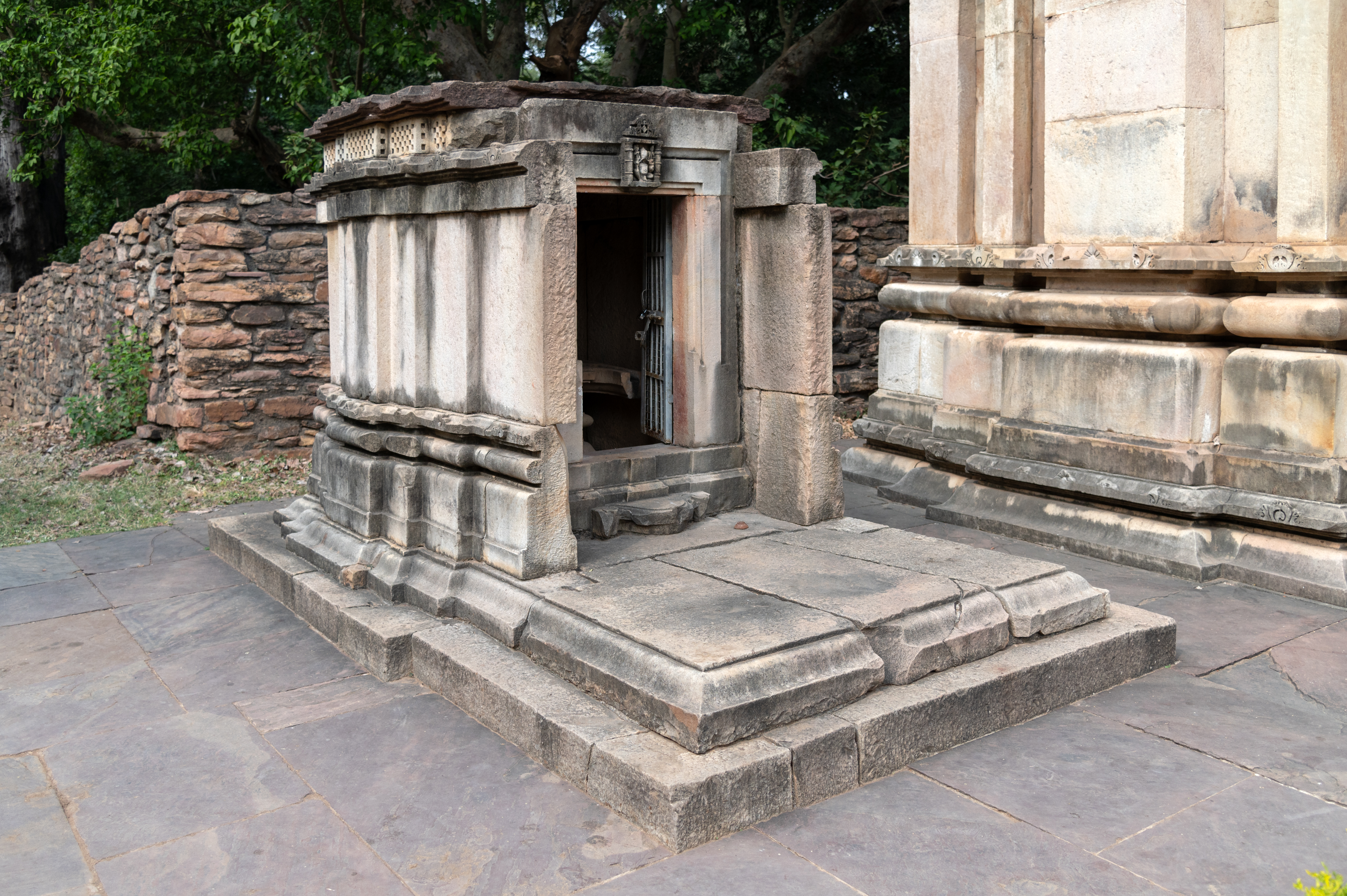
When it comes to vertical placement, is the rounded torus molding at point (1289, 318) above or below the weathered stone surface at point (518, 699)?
above

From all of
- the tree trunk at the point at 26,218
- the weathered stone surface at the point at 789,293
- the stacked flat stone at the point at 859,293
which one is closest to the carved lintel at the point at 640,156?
the weathered stone surface at the point at 789,293

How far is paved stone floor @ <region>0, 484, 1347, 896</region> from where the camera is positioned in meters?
2.99

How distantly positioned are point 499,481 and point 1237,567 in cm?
337

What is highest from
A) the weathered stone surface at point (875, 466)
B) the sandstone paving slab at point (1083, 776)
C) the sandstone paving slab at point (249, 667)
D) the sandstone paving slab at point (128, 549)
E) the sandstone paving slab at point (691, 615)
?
the weathered stone surface at point (875, 466)

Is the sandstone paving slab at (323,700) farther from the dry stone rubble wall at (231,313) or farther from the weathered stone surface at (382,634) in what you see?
the dry stone rubble wall at (231,313)

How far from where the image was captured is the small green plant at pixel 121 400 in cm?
929

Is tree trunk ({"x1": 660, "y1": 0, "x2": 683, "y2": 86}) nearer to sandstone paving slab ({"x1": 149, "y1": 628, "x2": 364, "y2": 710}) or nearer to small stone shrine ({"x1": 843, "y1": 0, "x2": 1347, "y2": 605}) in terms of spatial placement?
small stone shrine ({"x1": 843, "y1": 0, "x2": 1347, "y2": 605})

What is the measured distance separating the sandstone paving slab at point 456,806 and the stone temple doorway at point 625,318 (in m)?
2.07

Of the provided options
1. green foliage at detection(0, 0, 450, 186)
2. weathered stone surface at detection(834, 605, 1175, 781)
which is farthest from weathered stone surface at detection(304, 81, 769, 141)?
green foliage at detection(0, 0, 450, 186)

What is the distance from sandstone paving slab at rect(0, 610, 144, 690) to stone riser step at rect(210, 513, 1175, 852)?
826 mm

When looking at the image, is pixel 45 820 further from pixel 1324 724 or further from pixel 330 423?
pixel 1324 724

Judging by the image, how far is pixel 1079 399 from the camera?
6.04m

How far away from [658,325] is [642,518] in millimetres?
1093

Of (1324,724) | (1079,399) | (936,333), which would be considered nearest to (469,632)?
(1324,724)
